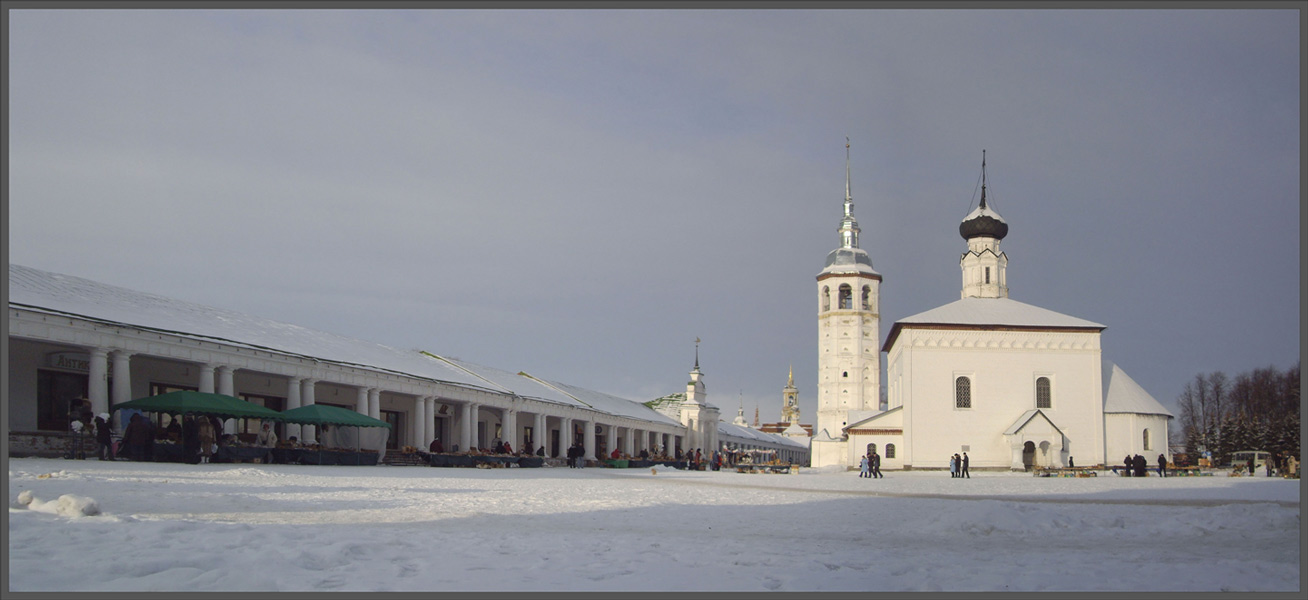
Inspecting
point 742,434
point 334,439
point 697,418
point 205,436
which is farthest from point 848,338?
point 205,436

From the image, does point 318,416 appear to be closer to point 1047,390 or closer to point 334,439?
point 334,439

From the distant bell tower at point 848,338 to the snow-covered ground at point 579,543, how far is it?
80.8 m

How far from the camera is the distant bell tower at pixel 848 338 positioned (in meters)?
96.9

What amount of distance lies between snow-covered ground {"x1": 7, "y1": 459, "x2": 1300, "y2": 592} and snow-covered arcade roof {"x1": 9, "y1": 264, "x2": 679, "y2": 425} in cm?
963

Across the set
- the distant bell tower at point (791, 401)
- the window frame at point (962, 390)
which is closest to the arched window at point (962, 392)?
the window frame at point (962, 390)

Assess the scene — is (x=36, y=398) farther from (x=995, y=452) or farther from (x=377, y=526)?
(x=995, y=452)

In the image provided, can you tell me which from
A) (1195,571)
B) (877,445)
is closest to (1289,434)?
(877,445)

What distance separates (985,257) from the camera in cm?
6894

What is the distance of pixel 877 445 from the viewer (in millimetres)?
60188

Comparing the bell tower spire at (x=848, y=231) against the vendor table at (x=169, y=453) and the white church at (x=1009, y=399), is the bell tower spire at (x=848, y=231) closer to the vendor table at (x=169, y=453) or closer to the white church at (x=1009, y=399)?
Answer: the white church at (x=1009, y=399)

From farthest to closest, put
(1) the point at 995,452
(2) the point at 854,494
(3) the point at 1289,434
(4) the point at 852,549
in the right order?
(3) the point at 1289,434, (1) the point at 995,452, (2) the point at 854,494, (4) the point at 852,549

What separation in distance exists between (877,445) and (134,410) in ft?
146

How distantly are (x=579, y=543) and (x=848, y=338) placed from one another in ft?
294

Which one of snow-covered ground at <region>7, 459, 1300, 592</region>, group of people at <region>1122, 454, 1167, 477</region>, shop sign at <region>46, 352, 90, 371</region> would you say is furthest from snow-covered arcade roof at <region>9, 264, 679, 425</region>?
group of people at <region>1122, 454, 1167, 477</region>
